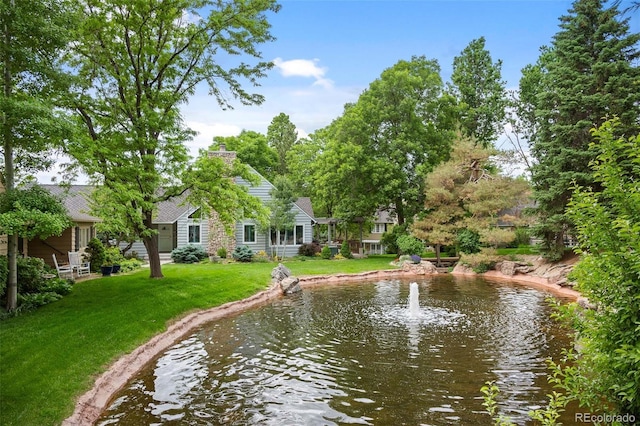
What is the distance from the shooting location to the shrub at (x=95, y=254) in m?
19.2

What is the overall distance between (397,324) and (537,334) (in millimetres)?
3695

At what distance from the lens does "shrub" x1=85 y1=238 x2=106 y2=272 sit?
19248mm

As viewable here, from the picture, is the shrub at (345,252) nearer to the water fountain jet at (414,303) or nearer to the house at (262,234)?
the house at (262,234)

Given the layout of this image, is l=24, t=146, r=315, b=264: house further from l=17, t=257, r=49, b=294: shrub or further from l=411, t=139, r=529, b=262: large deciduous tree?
l=17, t=257, r=49, b=294: shrub

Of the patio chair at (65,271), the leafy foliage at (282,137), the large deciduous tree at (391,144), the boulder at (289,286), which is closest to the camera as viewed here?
the patio chair at (65,271)

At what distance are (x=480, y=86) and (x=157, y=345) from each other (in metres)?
36.0

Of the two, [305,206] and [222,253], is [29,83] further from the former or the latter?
[305,206]

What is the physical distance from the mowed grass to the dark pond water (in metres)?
0.84

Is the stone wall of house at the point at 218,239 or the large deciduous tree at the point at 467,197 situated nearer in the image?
the large deciduous tree at the point at 467,197

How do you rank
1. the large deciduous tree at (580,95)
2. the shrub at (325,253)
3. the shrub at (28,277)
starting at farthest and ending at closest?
the shrub at (325,253) < the large deciduous tree at (580,95) < the shrub at (28,277)

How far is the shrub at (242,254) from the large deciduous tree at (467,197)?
11.3m

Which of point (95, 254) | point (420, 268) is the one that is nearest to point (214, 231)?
point (95, 254)

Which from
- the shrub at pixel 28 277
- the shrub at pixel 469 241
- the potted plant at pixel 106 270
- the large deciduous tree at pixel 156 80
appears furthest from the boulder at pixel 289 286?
the shrub at pixel 469 241

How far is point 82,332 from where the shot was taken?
9.41m
